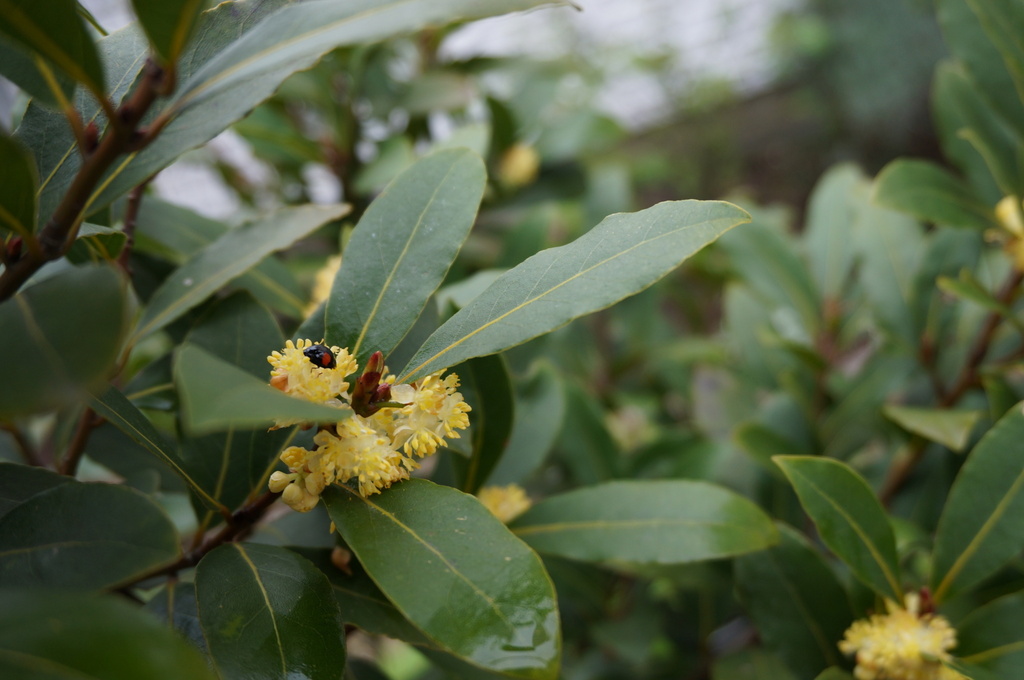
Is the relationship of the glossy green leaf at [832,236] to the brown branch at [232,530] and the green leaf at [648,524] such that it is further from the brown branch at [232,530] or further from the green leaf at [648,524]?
the brown branch at [232,530]

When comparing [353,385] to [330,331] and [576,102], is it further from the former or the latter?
[576,102]

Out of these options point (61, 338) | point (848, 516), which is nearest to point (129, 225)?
point (61, 338)

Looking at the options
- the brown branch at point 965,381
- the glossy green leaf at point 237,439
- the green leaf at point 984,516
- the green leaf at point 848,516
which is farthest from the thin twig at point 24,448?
the brown branch at point 965,381

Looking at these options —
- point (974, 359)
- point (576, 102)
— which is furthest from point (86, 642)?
point (576, 102)

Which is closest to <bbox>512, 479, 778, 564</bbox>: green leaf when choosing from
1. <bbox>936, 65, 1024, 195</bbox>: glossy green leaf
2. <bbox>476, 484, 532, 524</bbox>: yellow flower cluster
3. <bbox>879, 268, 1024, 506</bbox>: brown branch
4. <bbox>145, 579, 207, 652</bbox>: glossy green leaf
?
<bbox>476, 484, 532, 524</bbox>: yellow flower cluster

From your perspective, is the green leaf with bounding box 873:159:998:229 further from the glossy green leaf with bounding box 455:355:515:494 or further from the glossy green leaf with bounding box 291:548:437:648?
the glossy green leaf with bounding box 291:548:437:648

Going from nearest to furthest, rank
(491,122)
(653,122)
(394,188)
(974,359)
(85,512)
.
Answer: (85,512) → (394,188) → (974,359) → (491,122) → (653,122)

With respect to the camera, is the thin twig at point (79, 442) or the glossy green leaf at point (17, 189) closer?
the glossy green leaf at point (17, 189)
